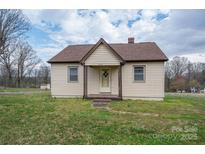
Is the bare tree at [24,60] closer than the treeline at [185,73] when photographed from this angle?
No

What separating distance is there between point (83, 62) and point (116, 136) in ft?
28.2

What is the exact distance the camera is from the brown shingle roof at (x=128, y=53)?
45.9 feet

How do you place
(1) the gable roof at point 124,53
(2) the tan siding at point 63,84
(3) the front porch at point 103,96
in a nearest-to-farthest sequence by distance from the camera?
(3) the front porch at point 103,96 < (1) the gable roof at point 124,53 < (2) the tan siding at point 63,84

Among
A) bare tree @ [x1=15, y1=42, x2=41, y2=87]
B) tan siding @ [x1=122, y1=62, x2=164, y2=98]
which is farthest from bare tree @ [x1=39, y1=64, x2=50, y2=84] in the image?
tan siding @ [x1=122, y1=62, x2=164, y2=98]

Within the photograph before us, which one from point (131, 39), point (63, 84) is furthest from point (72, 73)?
point (131, 39)

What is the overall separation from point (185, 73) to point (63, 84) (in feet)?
119

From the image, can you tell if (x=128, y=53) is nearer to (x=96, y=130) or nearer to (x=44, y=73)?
(x=96, y=130)

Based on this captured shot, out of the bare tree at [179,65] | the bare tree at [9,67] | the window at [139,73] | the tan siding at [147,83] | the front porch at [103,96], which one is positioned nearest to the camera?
the front porch at [103,96]

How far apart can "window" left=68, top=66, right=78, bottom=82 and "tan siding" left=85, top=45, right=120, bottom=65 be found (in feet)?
6.31

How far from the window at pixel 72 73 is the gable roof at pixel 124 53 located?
1.87 feet

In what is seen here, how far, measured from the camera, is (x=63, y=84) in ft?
49.6

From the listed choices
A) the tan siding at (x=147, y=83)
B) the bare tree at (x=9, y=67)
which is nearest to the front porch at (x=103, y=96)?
the tan siding at (x=147, y=83)

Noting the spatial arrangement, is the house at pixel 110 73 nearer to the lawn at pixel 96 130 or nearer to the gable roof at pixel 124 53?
the gable roof at pixel 124 53
